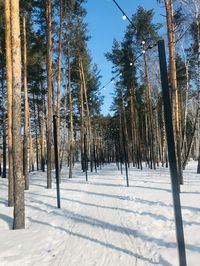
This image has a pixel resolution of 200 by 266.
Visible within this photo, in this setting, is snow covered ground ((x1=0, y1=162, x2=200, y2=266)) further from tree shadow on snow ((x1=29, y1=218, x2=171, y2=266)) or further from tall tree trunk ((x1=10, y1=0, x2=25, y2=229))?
tall tree trunk ((x1=10, y1=0, x2=25, y2=229))

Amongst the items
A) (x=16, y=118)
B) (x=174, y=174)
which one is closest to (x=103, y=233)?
(x=174, y=174)

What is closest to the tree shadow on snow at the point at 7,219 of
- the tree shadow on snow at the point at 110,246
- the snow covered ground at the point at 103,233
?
the snow covered ground at the point at 103,233

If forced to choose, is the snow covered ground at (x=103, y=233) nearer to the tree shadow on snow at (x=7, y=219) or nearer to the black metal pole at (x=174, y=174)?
the tree shadow on snow at (x=7, y=219)

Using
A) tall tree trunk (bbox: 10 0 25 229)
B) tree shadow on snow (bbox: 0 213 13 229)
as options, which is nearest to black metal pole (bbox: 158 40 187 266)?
tall tree trunk (bbox: 10 0 25 229)

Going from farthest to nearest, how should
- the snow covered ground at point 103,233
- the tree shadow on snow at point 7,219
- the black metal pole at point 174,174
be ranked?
the tree shadow on snow at point 7,219, the snow covered ground at point 103,233, the black metal pole at point 174,174

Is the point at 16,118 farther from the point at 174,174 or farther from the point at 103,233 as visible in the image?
the point at 174,174

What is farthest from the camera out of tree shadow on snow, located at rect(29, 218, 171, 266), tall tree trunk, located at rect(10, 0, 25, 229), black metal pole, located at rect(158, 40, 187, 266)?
tall tree trunk, located at rect(10, 0, 25, 229)

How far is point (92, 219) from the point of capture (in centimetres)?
928

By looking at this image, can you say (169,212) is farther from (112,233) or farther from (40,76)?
(40,76)

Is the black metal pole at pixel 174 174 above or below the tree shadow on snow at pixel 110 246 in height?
above

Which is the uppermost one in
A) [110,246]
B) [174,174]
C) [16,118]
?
[16,118]

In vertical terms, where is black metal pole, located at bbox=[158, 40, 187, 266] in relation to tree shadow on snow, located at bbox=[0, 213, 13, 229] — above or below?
above

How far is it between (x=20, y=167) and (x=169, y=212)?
144 inches

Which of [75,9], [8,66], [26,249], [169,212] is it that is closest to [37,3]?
[75,9]
